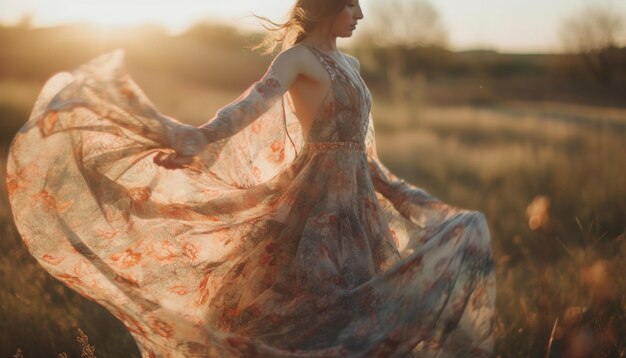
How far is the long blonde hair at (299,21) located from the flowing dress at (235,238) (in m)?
0.16

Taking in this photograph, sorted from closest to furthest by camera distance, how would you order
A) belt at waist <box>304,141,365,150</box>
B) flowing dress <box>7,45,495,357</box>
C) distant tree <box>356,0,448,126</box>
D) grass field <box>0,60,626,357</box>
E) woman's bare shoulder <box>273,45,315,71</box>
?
flowing dress <box>7,45,495,357</box> → woman's bare shoulder <box>273,45,315,71</box> → belt at waist <box>304,141,365,150</box> → grass field <box>0,60,626,357</box> → distant tree <box>356,0,448,126</box>

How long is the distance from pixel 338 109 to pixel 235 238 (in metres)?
0.69

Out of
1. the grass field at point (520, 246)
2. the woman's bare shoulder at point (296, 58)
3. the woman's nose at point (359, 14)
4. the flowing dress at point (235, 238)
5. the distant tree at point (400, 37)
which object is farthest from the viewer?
the distant tree at point (400, 37)

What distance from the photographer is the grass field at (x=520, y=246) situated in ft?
11.8

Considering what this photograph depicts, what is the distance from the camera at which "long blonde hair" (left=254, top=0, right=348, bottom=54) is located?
2.95m

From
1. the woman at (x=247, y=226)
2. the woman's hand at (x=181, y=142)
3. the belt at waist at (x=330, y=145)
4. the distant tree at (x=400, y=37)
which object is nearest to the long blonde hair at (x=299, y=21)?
the woman at (x=247, y=226)

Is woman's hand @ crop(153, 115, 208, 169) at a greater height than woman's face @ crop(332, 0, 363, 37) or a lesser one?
lesser

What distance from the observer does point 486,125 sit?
60.2 ft

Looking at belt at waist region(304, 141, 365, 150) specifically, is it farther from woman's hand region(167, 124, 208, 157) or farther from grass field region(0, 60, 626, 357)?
grass field region(0, 60, 626, 357)

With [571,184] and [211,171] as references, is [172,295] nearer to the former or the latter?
[211,171]

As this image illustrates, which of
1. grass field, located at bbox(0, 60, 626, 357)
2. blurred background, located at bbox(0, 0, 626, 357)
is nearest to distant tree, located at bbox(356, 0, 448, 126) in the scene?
blurred background, located at bbox(0, 0, 626, 357)

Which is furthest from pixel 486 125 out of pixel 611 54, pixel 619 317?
pixel 619 317

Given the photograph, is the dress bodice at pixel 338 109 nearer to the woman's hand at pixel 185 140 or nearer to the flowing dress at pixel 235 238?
the flowing dress at pixel 235 238

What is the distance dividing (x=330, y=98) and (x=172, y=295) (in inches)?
40.1
